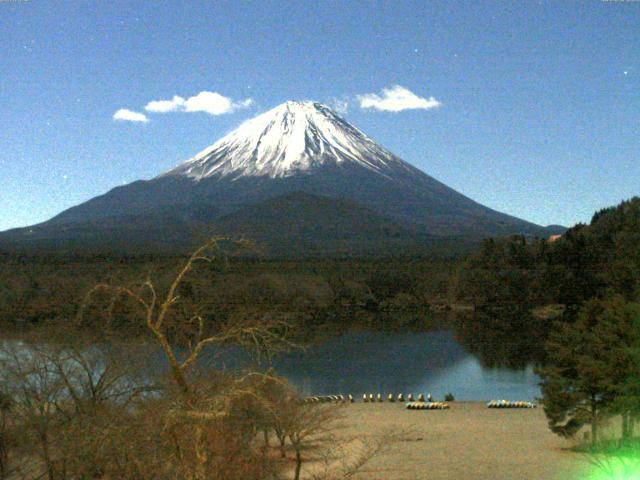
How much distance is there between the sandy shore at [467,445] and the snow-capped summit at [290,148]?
10295 centimetres

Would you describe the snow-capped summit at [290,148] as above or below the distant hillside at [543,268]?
above

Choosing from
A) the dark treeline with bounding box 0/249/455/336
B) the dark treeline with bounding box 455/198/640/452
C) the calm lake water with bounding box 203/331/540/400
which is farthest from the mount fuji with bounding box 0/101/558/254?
the calm lake water with bounding box 203/331/540/400

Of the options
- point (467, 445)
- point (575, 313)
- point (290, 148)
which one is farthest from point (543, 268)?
point (290, 148)

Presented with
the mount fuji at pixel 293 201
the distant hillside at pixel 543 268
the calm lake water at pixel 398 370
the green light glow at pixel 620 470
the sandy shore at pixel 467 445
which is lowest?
the calm lake water at pixel 398 370

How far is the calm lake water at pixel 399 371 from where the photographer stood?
880 inches

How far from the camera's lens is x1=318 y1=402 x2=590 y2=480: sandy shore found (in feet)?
35.9

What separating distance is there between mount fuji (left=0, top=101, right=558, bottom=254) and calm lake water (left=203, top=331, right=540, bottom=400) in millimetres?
41683

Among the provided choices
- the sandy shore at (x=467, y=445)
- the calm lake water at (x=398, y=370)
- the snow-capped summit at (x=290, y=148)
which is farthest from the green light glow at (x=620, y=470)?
the snow-capped summit at (x=290, y=148)

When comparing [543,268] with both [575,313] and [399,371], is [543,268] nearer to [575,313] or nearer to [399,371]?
[575,313]

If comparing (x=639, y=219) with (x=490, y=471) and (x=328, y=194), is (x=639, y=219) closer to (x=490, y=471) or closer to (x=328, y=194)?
(x=490, y=471)

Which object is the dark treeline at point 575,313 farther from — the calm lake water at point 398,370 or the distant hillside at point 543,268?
the calm lake water at point 398,370

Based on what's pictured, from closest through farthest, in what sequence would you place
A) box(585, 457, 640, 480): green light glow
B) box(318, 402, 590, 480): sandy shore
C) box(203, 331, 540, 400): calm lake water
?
box(585, 457, 640, 480): green light glow → box(318, 402, 590, 480): sandy shore → box(203, 331, 540, 400): calm lake water

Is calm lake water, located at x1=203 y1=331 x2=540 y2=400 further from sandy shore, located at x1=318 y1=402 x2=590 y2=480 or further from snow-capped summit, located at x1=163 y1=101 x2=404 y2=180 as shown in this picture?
snow-capped summit, located at x1=163 y1=101 x2=404 y2=180

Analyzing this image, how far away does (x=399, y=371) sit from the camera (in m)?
26.3
